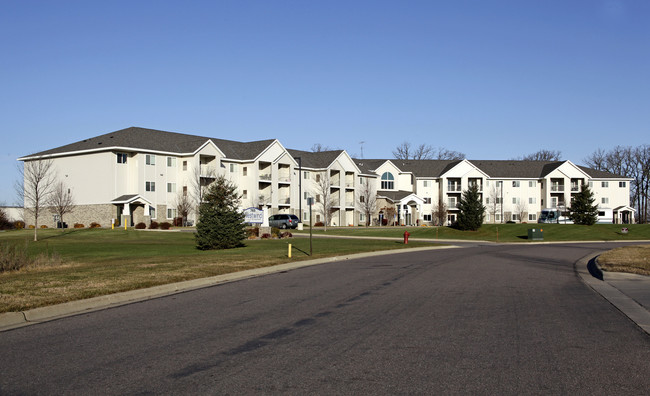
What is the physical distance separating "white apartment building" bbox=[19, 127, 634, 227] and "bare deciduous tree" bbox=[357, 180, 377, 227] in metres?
0.59

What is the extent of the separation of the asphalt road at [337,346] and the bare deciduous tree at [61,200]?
184 feet

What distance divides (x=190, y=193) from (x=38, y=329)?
191ft

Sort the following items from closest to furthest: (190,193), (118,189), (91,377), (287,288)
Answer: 1. (91,377)
2. (287,288)
3. (118,189)
4. (190,193)

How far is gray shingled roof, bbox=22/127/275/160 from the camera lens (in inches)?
2515

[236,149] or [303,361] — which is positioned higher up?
[236,149]

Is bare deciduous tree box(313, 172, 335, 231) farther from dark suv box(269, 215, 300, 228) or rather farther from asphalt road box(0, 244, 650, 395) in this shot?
asphalt road box(0, 244, 650, 395)

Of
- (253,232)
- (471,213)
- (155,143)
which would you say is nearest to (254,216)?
(253,232)

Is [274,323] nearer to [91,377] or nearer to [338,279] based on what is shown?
[91,377]

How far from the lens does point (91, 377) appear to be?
250 inches

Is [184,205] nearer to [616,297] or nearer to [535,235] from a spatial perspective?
[535,235]

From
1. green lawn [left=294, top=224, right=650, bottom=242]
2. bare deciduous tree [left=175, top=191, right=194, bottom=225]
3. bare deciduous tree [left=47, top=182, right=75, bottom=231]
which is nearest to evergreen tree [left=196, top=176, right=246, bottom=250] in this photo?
green lawn [left=294, top=224, right=650, bottom=242]

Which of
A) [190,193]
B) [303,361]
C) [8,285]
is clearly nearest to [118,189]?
[190,193]

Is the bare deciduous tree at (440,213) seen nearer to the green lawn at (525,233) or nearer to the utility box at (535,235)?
the green lawn at (525,233)

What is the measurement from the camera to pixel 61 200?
64.1 meters
